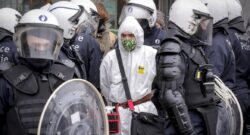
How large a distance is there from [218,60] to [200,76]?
3.25ft

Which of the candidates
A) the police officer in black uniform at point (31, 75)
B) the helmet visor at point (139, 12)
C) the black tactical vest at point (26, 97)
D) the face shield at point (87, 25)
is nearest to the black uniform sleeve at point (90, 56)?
the face shield at point (87, 25)

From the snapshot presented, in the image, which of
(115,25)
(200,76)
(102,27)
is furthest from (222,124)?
(115,25)

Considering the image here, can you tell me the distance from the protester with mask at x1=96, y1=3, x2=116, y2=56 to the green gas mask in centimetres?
203

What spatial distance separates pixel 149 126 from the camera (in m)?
6.59

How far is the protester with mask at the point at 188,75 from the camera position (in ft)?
18.7

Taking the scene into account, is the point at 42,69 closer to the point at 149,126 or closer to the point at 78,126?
the point at 78,126

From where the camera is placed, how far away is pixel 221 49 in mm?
6984

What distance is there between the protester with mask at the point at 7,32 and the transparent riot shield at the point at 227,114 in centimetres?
250

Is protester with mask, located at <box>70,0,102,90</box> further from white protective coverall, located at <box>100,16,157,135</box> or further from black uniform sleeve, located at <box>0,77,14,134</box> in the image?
black uniform sleeve, located at <box>0,77,14,134</box>

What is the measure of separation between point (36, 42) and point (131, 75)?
1.92 meters

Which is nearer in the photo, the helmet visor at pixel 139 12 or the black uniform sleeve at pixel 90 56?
the black uniform sleeve at pixel 90 56

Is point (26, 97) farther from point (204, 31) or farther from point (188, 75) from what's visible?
point (204, 31)

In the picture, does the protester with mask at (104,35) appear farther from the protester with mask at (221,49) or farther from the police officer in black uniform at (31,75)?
the police officer in black uniform at (31,75)

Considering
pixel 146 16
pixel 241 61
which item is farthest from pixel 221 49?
pixel 146 16
